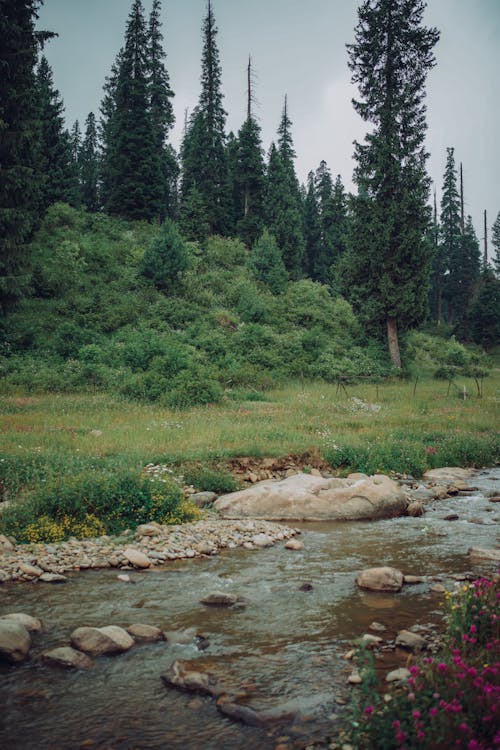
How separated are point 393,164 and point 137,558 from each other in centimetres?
3024

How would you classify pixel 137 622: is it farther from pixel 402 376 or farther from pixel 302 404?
pixel 402 376

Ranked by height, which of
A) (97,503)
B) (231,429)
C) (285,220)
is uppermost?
(285,220)

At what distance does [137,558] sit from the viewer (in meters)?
7.77

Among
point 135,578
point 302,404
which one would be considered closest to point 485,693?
point 135,578

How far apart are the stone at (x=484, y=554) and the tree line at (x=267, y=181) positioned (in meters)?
22.8

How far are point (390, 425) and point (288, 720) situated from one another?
15390 mm

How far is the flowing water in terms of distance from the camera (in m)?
4.05

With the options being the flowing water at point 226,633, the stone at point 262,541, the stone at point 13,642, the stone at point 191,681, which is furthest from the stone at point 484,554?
the stone at point 13,642

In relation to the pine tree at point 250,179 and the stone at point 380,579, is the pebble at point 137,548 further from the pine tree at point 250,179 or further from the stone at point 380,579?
the pine tree at point 250,179

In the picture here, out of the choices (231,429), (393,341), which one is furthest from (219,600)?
(393,341)

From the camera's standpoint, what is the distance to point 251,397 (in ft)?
77.6

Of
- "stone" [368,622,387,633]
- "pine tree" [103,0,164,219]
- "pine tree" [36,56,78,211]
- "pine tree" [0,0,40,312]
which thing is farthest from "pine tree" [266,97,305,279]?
"stone" [368,622,387,633]

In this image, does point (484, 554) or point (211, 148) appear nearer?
point (484, 554)

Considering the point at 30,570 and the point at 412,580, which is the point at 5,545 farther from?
the point at 412,580
